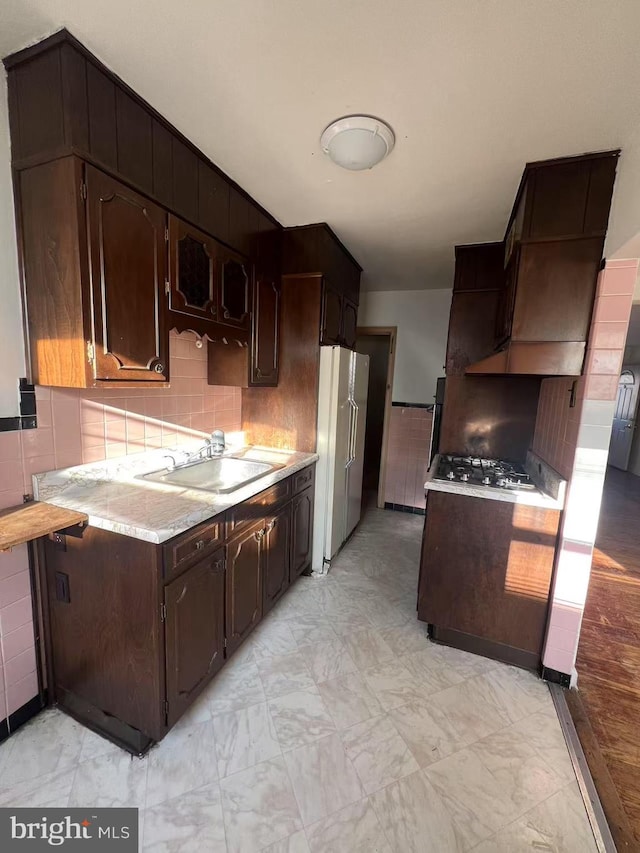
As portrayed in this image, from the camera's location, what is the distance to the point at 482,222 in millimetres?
2176

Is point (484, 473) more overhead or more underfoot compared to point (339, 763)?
more overhead

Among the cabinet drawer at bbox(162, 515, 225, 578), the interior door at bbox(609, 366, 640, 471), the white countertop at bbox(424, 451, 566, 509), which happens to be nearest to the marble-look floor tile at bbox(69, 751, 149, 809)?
the cabinet drawer at bbox(162, 515, 225, 578)

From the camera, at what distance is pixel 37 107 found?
45.8 inches

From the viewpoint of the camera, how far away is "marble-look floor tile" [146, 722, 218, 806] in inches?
47.6

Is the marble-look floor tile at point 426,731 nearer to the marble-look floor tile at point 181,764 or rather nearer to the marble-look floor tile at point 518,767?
the marble-look floor tile at point 518,767

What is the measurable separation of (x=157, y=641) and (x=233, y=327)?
4.95 feet

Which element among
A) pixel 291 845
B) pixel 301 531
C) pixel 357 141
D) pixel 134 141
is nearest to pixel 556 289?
pixel 357 141

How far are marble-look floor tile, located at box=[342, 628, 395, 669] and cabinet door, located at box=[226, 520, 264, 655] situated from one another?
1.74ft

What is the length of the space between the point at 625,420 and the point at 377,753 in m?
7.12

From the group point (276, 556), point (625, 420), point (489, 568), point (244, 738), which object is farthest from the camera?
point (625, 420)

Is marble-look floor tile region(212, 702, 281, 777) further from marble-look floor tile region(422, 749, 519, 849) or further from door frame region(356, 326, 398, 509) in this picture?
door frame region(356, 326, 398, 509)

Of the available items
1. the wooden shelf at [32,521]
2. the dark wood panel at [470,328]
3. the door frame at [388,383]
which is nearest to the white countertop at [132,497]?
the wooden shelf at [32,521]

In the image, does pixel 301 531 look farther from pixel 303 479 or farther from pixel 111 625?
pixel 111 625

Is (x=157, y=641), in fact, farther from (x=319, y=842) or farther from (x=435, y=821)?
(x=435, y=821)
